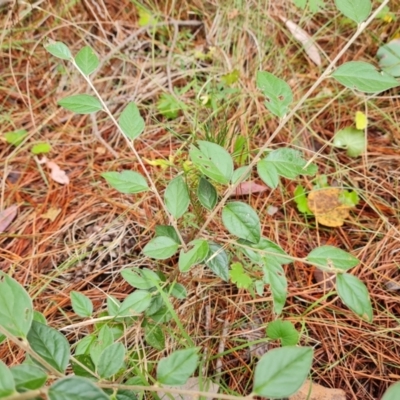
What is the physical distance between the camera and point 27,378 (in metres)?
0.68

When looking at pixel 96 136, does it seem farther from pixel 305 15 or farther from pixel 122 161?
→ pixel 305 15

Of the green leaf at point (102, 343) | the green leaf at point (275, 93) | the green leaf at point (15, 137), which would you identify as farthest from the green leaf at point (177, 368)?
the green leaf at point (15, 137)

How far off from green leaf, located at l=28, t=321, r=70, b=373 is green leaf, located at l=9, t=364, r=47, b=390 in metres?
0.08

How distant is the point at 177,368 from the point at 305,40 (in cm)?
148

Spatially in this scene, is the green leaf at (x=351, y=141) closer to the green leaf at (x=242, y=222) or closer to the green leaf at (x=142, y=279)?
the green leaf at (x=242, y=222)

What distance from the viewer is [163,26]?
186cm

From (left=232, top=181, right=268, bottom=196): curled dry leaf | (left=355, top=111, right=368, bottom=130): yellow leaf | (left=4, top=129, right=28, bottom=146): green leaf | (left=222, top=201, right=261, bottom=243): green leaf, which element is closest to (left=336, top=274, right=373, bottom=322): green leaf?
(left=222, top=201, right=261, bottom=243): green leaf

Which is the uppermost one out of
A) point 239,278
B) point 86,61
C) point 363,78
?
point 363,78

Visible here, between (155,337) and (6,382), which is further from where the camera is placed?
(155,337)

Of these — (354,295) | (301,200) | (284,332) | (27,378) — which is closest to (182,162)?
(301,200)

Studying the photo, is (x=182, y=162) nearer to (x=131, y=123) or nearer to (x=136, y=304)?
(x=131, y=123)

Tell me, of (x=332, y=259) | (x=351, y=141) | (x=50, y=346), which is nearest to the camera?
(x=50, y=346)

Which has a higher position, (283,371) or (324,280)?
(283,371)

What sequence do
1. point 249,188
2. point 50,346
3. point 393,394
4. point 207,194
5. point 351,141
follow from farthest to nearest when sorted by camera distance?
point 351,141, point 249,188, point 207,194, point 50,346, point 393,394
